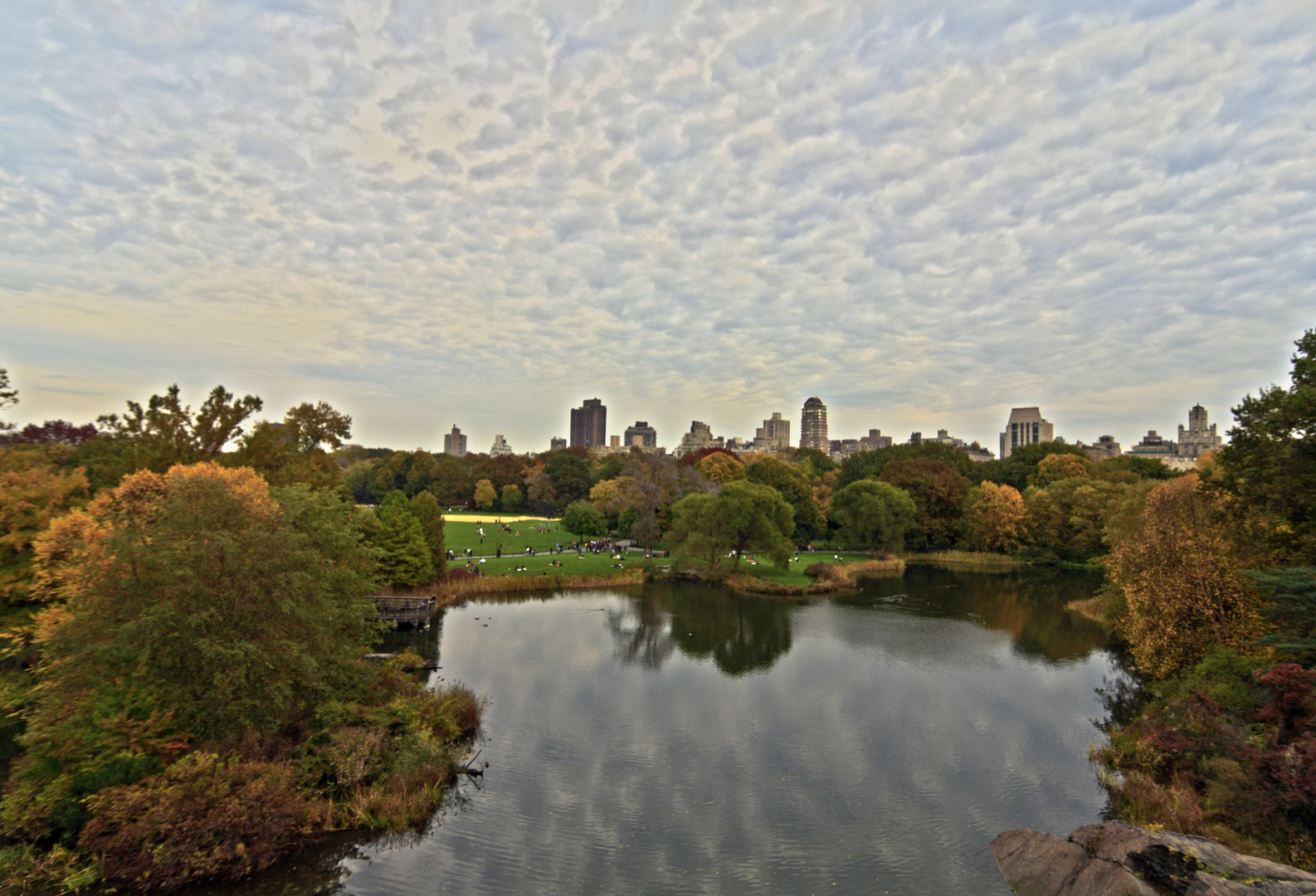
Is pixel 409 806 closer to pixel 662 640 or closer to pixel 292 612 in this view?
pixel 292 612

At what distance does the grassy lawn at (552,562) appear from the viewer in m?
55.1

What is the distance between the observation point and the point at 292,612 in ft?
60.8

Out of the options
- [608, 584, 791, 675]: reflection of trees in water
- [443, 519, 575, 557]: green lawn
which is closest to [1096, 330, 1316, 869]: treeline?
[608, 584, 791, 675]: reflection of trees in water

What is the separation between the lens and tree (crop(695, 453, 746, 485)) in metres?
89.8

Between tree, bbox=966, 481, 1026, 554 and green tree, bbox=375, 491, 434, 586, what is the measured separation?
2353 inches

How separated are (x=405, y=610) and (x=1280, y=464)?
4227cm

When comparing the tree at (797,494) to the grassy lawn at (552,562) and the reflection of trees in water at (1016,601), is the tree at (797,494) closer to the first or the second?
the reflection of trees in water at (1016,601)

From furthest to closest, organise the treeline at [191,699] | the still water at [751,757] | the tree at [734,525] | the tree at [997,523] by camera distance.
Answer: the tree at [997,523] → the tree at [734,525] → the still water at [751,757] → the treeline at [191,699]

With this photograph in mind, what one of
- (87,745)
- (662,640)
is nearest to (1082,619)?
(662,640)

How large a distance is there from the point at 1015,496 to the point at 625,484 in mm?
46318

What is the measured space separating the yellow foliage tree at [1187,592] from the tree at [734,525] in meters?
30.1

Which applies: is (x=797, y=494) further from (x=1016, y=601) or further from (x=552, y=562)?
(x=552, y=562)

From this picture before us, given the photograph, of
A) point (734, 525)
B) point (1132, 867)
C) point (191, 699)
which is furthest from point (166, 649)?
point (734, 525)

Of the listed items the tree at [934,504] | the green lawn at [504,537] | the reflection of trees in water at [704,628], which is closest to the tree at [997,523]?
the tree at [934,504]
